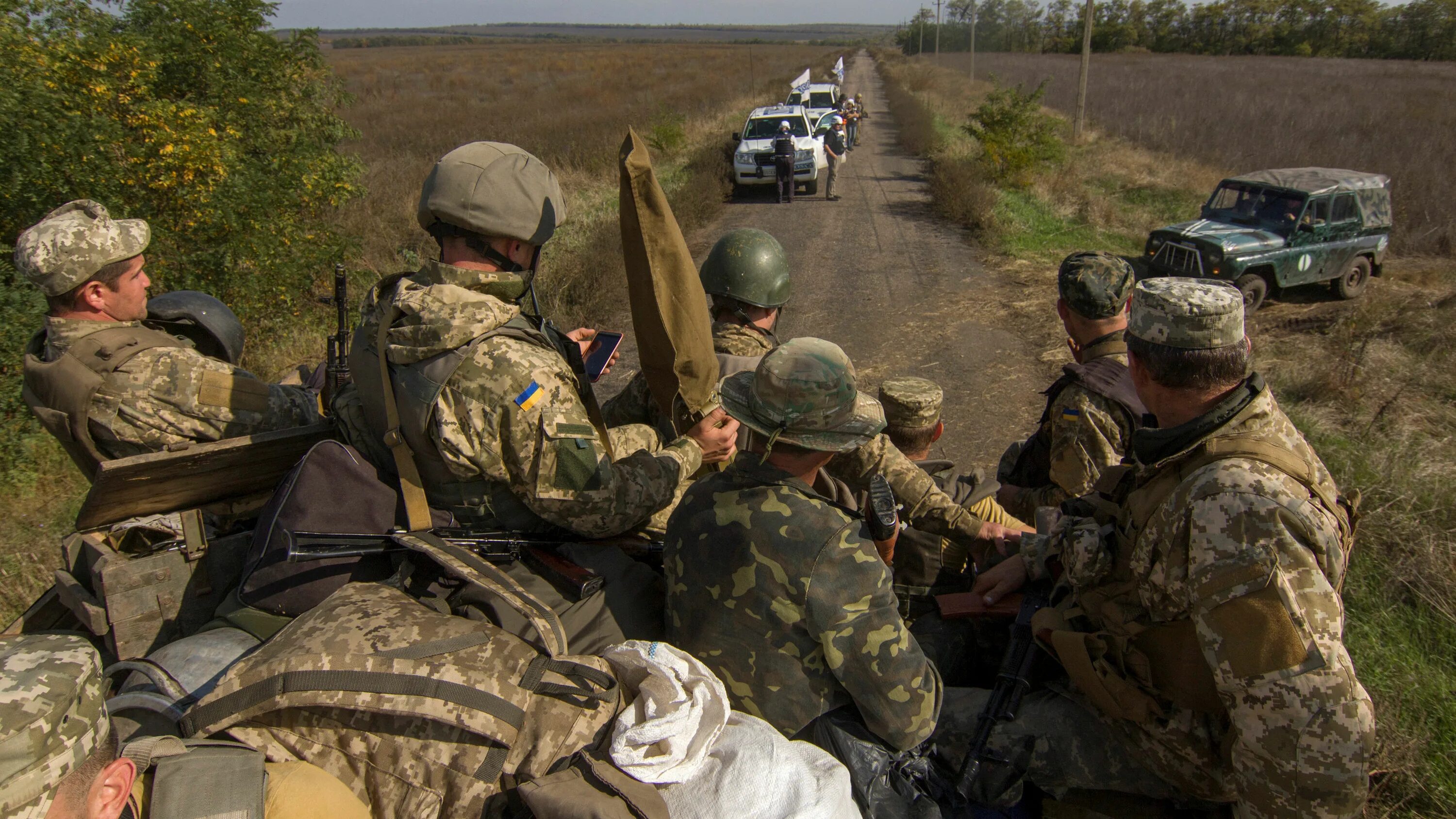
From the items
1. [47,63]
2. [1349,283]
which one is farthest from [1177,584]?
[1349,283]

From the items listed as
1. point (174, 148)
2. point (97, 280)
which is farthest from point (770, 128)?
point (97, 280)

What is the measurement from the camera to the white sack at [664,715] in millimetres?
1885

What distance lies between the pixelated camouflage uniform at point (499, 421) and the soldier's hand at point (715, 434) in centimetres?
34

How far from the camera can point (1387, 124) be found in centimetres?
2261

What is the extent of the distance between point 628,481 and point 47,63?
21.4 ft

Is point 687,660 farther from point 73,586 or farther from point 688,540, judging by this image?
point 73,586

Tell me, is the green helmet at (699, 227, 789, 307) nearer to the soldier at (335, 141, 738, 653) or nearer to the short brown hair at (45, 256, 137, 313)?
the soldier at (335, 141, 738, 653)

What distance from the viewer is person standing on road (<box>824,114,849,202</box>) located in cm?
1789

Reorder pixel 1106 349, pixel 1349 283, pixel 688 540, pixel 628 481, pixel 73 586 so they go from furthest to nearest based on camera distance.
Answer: pixel 1349 283 < pixel 1106 349 < pixel 73 586 < pixel 628 481 < pixel 688 540

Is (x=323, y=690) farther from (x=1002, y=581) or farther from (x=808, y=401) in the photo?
(x=1002, y=581)

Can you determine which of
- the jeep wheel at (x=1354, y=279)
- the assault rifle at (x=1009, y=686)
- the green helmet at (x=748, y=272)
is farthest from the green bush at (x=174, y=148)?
the jeep wheel at (x=1354, y=279)

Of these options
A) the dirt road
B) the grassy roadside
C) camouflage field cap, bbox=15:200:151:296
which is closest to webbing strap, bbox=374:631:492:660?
camouflage field cap, bbox=15:200:151:296

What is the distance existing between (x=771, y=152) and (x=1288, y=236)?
379 inches

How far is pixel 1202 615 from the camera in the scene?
1.99m
